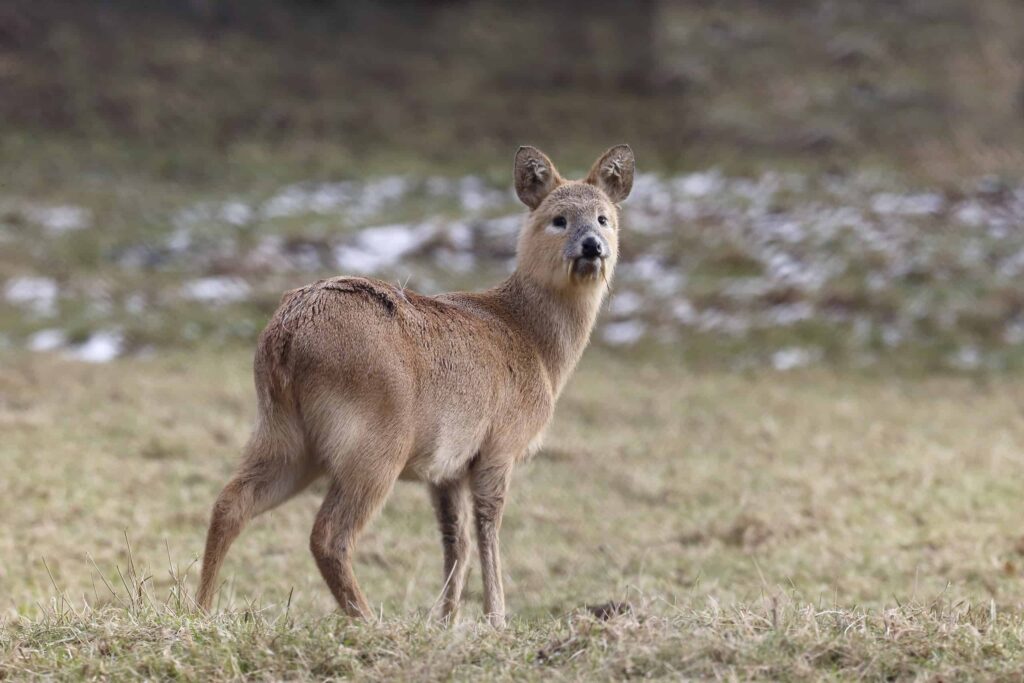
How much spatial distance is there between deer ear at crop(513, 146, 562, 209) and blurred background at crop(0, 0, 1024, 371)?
859cm

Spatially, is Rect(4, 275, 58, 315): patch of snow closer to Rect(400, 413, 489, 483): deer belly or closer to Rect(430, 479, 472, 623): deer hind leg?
Rect(430, 479, 472, 623): deer hind leg

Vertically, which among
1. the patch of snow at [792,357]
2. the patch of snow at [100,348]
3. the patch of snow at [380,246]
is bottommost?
the patch of snow at [792,357]

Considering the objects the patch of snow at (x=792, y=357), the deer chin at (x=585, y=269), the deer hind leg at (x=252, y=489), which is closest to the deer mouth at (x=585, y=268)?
the deer chin at (x=585, y=269)

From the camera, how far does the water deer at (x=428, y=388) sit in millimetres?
5000

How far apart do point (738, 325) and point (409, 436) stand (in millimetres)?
11144

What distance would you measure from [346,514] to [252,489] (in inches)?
17.7

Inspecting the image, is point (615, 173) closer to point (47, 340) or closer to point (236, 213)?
point (47, 340)

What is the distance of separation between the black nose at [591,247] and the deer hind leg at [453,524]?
1.30m

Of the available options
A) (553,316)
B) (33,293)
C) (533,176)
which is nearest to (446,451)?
(553,316)

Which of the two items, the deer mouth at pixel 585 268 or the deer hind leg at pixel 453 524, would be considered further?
the deer mouth at pixel 585 268

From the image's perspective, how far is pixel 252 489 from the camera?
512 cm

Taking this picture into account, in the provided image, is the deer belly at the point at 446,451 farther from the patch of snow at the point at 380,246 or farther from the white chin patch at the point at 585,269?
the patch of snow at the point at 380,246

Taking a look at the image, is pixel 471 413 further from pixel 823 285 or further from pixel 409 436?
pixel 823 285

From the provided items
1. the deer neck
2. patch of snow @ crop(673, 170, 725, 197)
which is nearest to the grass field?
the deer neck
